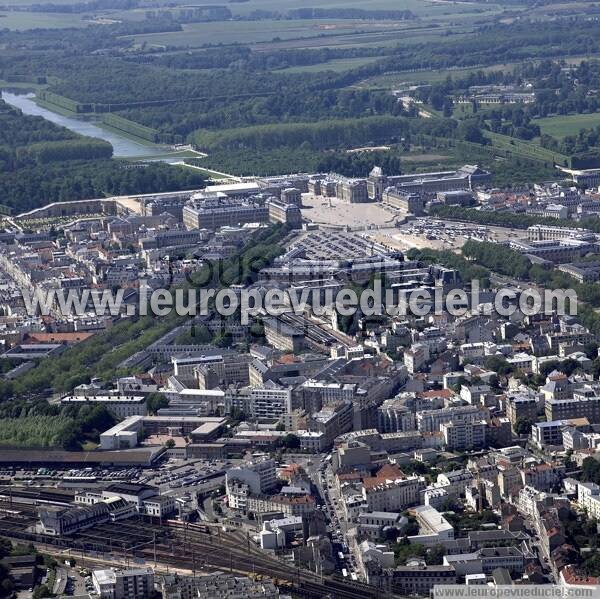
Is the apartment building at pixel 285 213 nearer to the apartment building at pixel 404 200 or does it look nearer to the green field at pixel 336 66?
the apartment building at pixel 404 200

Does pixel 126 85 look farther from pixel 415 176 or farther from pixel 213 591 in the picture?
pixel 213 591

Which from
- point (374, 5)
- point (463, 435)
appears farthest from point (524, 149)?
point (374, 5)

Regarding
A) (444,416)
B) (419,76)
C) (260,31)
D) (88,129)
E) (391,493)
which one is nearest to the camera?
(391,493)

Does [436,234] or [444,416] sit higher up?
[444,416]

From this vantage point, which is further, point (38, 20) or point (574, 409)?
point (38, 20)

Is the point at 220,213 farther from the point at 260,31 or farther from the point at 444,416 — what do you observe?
the point at 260,31

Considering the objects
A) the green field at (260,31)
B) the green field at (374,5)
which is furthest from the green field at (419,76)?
the green field at (374,5)

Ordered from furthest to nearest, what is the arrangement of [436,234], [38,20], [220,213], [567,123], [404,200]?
1. [38,20]
2. [567,123]
3. [404,200]
4. [220,213]
5. [436,234]

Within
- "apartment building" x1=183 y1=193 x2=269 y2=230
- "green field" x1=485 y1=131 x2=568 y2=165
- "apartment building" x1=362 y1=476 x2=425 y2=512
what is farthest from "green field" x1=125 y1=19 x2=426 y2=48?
"apartment building" x1=362 y1=476 x2=425 y2=512
